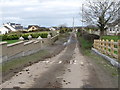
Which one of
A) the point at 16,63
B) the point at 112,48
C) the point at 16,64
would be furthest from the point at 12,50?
the point at 112,48

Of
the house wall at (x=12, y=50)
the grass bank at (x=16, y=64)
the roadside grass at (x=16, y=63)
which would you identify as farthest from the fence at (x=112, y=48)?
the house wall at (x=12, y=50)

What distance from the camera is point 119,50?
12.1 metres

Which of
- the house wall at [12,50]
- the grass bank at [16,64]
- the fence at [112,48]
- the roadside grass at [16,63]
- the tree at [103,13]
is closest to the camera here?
the grass bank at [16,64]

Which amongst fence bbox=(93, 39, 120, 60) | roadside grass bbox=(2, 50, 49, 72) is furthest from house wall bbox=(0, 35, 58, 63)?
fence bbox=(93, 39, 120, 60)

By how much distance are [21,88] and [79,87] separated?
5.66ft

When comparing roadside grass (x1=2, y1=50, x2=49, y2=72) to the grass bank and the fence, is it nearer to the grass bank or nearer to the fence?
the grass bank

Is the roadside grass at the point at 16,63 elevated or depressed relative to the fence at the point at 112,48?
depressed

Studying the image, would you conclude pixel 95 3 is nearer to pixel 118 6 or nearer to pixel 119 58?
pixel 118 6

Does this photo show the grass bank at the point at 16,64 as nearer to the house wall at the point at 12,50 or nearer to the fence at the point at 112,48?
the house wall at the point at 12,50

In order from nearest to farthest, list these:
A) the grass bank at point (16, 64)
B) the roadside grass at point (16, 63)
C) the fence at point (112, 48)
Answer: the grass bank at point (16, 64), the roadside grass at point (16, 63), the fence at point (112, 48)

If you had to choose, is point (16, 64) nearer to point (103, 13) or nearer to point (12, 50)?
point (12, 50)

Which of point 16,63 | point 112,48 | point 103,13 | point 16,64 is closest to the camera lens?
point 16,64

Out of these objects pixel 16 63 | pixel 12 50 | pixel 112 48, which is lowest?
pixel 16 63

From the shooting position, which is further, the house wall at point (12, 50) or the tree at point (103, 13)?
the tree at point (103, 13)
